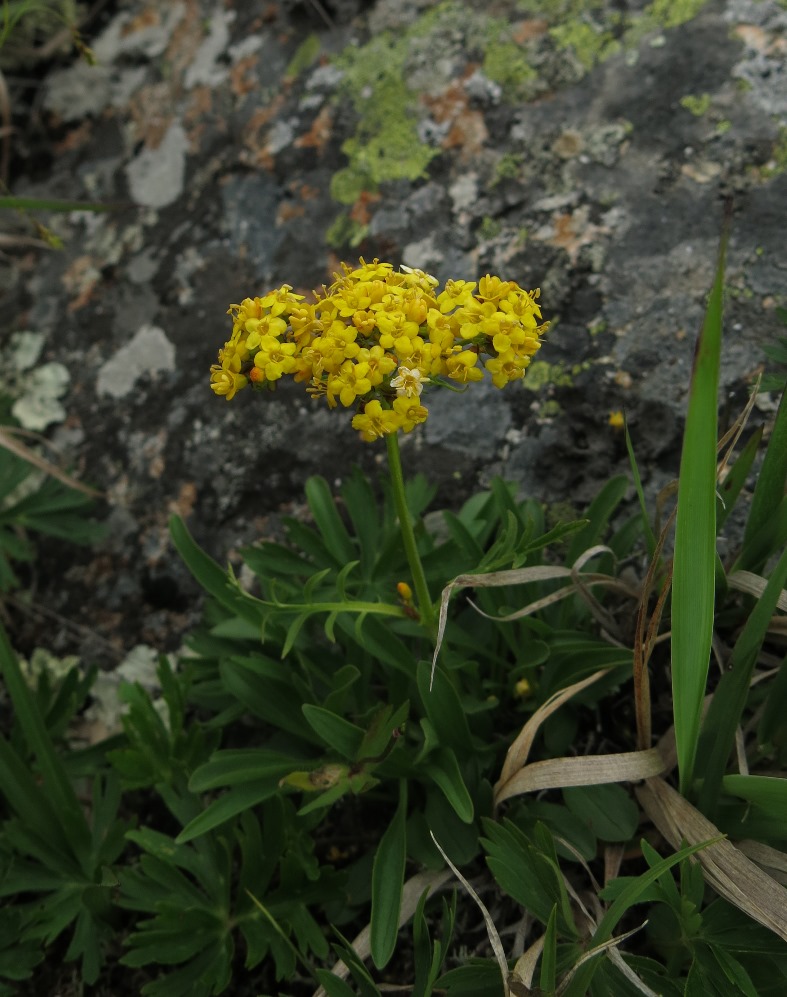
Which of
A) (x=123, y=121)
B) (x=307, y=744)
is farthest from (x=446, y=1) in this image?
(x=307, y=744)

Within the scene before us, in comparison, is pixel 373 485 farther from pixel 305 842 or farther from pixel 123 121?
pixel 123 121

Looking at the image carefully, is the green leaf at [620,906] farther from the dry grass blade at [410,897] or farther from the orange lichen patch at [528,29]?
the orange lichen patch at [528,29]

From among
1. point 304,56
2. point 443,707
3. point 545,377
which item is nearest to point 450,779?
point 443,707

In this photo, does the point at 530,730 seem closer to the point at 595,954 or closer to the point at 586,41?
the point at 595,954

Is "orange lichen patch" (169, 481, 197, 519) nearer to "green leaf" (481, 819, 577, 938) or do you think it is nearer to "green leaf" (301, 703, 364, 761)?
"green leaf" (301, 703, 364, 761)

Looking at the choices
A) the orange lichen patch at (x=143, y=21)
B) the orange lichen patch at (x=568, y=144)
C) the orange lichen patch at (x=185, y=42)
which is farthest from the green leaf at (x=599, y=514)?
the orange lichen patch at (x=143, y=21)

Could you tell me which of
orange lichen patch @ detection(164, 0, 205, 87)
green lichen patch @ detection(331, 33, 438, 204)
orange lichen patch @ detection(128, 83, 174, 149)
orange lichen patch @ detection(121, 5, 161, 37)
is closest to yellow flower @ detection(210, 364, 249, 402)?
green lichen patch @ detection(331, 33, 438, 204)
